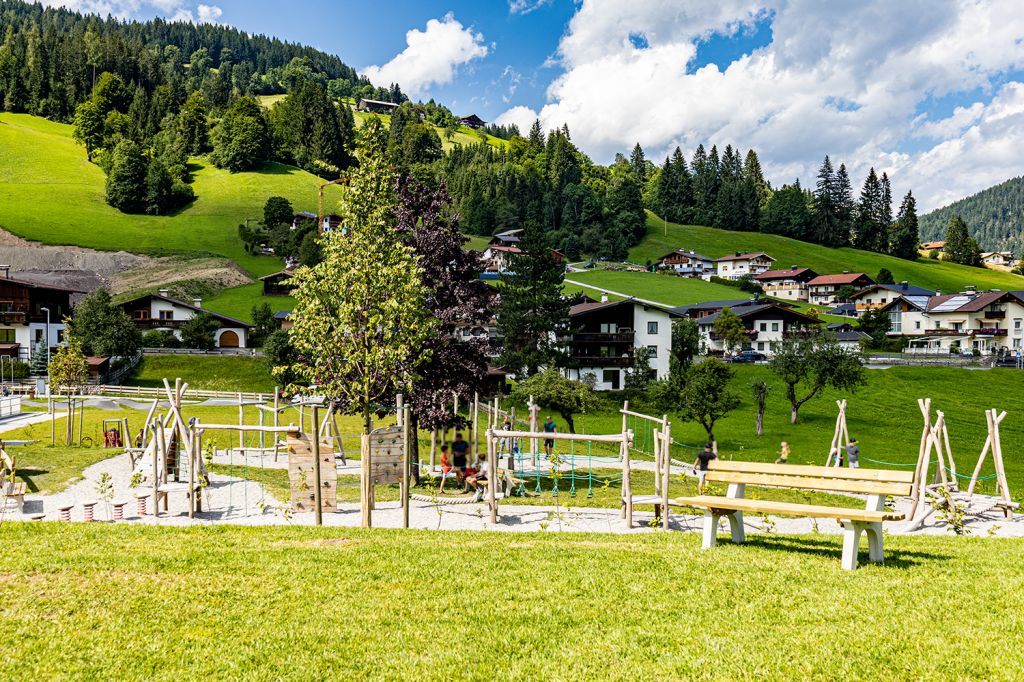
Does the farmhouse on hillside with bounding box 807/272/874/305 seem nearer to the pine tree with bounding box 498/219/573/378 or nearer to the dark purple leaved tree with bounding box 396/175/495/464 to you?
the pine tree with bounding box 498/219/573/378

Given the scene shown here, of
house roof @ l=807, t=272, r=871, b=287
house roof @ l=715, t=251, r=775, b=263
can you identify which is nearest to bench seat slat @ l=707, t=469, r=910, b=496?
house roof @ l=807, t=272, r=871, b=287

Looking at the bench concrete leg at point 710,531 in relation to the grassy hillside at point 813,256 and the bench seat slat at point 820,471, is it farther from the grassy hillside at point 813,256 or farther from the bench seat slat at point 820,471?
the grassy hillside at point 813,256

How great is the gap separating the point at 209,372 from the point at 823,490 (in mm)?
64595

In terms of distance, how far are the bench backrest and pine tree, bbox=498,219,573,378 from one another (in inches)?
2067

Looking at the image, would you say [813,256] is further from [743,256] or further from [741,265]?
[741,265]

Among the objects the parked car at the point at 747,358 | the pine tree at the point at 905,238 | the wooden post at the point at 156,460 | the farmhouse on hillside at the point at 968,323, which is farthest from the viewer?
the pine tree at the point at 905,238

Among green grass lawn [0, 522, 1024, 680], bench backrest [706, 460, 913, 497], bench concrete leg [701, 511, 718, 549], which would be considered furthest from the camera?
bench concrete leg [701, 511, 718, 549]

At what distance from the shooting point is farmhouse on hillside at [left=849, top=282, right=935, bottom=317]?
385ft

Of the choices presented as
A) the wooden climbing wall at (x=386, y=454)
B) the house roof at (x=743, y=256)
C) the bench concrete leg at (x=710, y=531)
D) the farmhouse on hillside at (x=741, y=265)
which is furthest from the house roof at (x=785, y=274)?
the bench concrete leg at (x=710, y=531)

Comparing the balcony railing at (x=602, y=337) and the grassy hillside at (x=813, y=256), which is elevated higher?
the grassy hillside at (x=813, y=256)

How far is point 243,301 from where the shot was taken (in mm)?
90375

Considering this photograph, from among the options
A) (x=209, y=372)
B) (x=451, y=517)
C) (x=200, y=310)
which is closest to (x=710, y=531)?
(x=451, y=517)

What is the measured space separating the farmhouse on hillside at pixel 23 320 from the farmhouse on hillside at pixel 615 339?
50.7 meters

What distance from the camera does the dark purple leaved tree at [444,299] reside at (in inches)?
992
